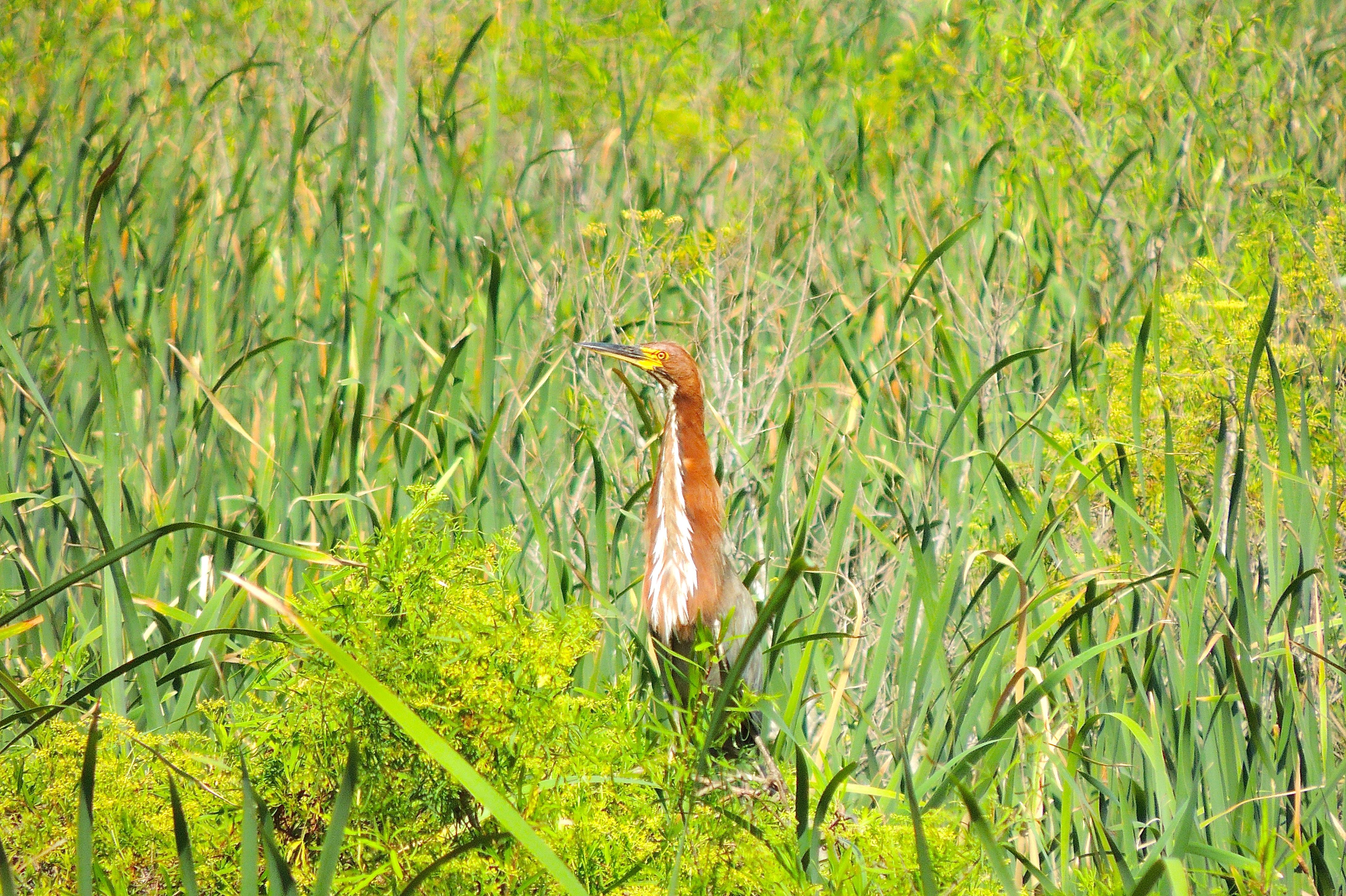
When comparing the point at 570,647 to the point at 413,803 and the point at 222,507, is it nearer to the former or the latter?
the point at 413,803

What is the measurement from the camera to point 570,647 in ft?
4.85

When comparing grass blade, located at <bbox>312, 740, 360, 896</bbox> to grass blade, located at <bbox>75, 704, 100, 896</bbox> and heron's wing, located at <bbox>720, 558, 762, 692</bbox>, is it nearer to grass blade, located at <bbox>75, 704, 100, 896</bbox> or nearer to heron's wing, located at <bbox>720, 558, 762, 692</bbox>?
grass blade, located at <bbox>75, 704, 100, 896</bbox>

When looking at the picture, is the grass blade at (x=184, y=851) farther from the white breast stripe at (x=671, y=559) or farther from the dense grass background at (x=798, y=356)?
the white breast stripe at (x=671, y=559)

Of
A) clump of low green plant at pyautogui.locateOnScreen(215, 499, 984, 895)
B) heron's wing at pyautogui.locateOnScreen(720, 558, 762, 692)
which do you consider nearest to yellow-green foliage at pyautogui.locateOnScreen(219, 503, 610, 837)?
clump of low green plant at pyautogui.locateOnScreen(215, 499, 984, 895)

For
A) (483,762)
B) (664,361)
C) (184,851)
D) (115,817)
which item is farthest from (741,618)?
(184,851)

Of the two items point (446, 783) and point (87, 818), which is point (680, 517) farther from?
point (87, 818)

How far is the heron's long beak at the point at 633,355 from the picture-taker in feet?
9.43

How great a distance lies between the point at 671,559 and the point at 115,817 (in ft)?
5.13

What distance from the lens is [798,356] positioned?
2969 millimetres

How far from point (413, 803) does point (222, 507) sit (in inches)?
61.8

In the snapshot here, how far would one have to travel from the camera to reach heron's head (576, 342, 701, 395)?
2.90m

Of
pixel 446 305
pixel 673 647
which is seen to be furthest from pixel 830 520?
pixel 446 305

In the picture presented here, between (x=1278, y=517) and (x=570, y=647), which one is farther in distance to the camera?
(x=1278, y=517)

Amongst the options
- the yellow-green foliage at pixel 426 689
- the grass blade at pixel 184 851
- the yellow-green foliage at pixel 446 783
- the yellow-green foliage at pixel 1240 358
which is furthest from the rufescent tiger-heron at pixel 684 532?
the grass blade at pixel 184 851
